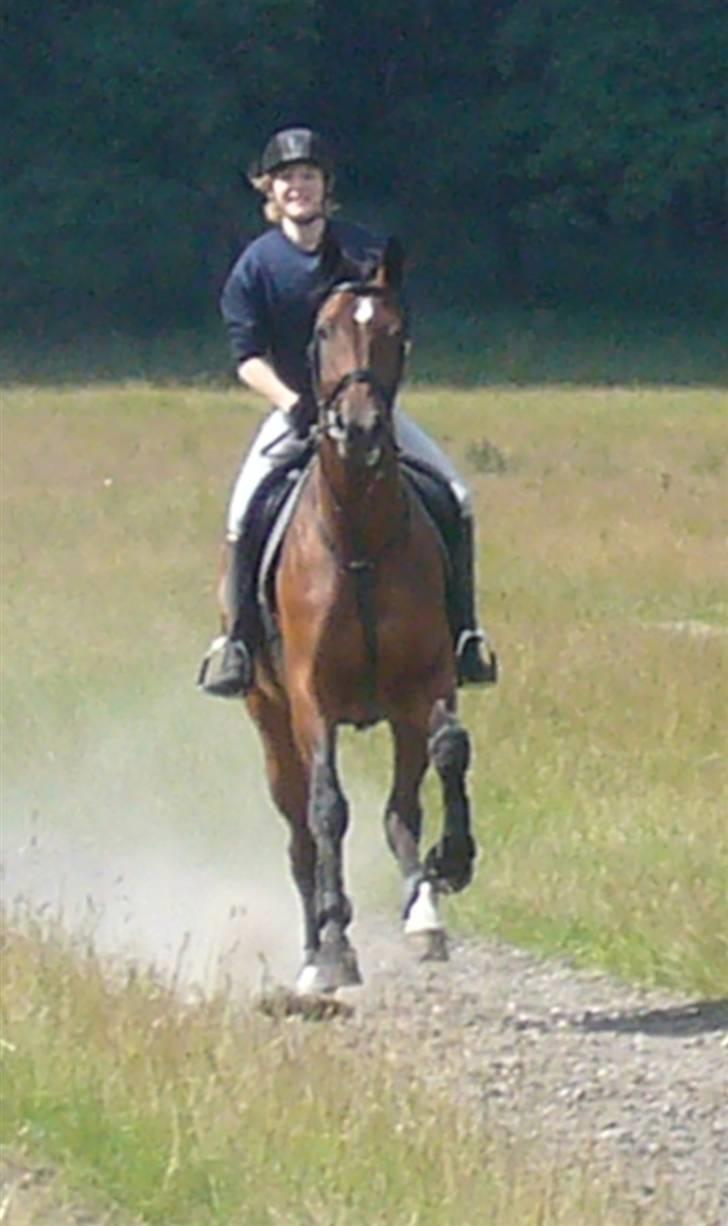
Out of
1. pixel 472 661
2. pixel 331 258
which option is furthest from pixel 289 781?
pixel 331 258

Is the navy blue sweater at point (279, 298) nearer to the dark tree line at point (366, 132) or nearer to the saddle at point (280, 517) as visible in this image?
the saddle at point (280, 517)

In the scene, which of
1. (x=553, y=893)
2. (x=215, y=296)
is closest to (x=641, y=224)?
(x=215, y=296)

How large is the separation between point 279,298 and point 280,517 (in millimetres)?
716

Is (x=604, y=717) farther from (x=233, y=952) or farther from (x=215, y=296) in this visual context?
(x=215, y=296)

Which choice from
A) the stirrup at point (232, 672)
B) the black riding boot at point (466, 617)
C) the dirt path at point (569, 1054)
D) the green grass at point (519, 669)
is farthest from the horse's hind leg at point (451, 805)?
the stirrup at point (232, 672)

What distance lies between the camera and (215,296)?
56.0 metres

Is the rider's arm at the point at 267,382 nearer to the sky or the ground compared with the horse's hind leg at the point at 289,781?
Answer: nearer to the sky

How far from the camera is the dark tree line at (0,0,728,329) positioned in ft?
185

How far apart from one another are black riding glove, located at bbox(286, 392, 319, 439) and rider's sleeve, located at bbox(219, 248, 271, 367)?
0.21 meters

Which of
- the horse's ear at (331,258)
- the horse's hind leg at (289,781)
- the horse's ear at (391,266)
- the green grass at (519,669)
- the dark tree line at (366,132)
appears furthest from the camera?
the dark tree line at (366,132)

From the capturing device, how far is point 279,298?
10922 millimetres

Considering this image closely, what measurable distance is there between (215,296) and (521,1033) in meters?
46.6

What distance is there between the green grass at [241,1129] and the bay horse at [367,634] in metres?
1.45

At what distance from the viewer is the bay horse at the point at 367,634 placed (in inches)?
400
